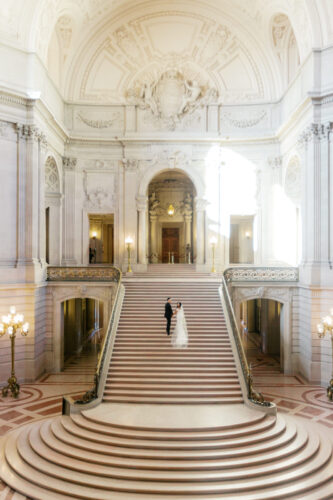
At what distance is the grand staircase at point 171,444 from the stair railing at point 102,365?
250mm

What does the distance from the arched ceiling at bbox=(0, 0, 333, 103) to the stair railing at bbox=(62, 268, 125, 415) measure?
11.2 meters

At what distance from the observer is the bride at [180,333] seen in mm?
14328

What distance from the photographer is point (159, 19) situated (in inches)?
849

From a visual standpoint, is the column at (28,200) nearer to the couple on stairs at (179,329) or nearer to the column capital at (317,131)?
the couple on stairs at (179,329)

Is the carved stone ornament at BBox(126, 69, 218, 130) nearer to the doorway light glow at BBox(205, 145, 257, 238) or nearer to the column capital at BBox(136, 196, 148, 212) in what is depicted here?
the doorway light glow at BBox(205, 145, 257, 238)

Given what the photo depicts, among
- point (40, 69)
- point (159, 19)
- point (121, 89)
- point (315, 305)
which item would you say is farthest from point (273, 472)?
point (159, 19)

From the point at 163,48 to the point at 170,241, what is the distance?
37.3 ft

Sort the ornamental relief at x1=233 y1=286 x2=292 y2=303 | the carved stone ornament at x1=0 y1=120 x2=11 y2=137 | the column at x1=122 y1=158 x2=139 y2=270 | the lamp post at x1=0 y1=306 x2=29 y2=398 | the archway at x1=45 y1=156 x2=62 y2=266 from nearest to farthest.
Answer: the lamp post at x1=0 y1=306 x2=29 y2=398 → the carved stone ornament at x1=0 y1=120 x2=11 y2=137 → the ornamental relief at x1=233 y1=286 x2=292 y2=303 → the archway at x1=45 y1=156 x2=62 y2=266 → the column at x1=122 y1=158 x2=139 y2=270

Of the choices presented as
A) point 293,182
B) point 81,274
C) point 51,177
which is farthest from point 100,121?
point 293,182

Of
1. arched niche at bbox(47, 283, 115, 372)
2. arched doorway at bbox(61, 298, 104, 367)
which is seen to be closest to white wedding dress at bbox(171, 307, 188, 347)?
arched niche at bbox(47, 283, 115, 372)

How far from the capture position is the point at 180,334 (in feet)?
47.0

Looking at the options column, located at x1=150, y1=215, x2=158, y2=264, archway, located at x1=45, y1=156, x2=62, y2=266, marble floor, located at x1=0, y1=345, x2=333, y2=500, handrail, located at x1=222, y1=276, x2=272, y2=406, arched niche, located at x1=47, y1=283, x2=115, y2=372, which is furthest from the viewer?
column, located at x1=150, y1=215, x2=158, y2=264

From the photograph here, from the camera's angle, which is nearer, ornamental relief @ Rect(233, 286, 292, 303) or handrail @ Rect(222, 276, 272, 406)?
handrail @ Rect(222, 276, 272, 406)

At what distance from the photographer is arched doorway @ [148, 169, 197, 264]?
27688 millimetres
